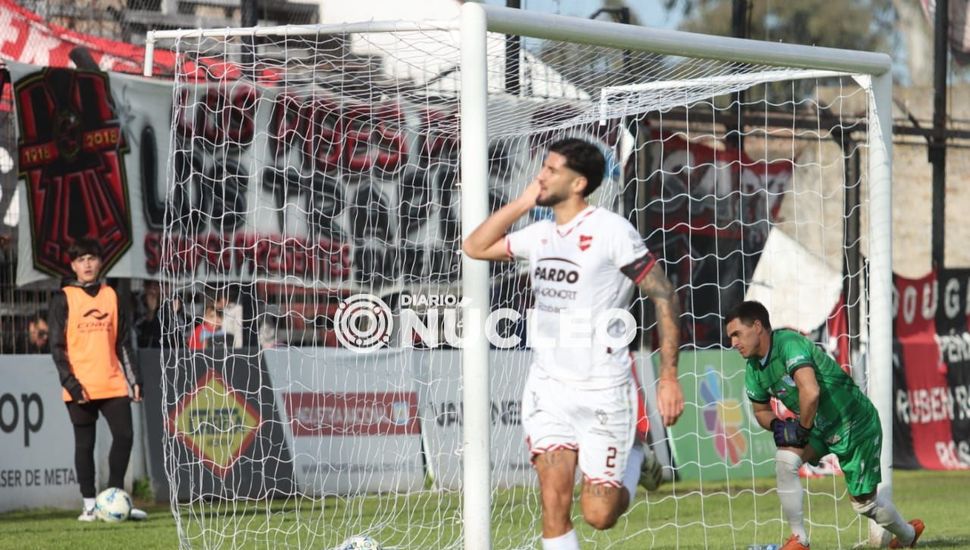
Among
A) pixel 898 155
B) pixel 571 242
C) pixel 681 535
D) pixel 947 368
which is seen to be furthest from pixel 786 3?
pixel 571 242

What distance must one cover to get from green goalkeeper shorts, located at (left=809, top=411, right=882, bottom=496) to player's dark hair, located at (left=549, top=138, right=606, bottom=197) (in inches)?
114

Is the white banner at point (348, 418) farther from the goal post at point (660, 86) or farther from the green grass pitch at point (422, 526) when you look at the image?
the goal post at point (660, 86)

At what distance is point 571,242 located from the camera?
19.8 ft

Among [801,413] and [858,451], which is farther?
[858,451]

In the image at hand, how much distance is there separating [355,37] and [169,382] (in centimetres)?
444

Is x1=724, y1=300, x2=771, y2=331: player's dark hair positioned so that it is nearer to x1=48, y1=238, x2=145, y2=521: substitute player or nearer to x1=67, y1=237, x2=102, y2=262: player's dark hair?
x1=48, y1=238, x2=145, y2=521: substitute player

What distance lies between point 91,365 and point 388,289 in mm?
3047

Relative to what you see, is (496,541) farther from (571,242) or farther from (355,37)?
(571,242)

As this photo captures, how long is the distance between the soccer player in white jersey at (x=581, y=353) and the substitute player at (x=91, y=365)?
17.6ft

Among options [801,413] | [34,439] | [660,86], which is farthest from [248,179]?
[801,413]

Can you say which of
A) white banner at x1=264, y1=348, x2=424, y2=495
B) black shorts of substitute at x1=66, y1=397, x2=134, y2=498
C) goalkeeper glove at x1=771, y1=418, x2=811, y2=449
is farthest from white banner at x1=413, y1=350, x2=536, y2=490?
goalkeeper glove at x1=771, y1=418, x2=811, y2=449

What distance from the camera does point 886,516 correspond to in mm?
8539

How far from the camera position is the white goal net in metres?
9.66

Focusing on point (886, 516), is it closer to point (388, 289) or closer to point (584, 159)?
point (584, 159)
